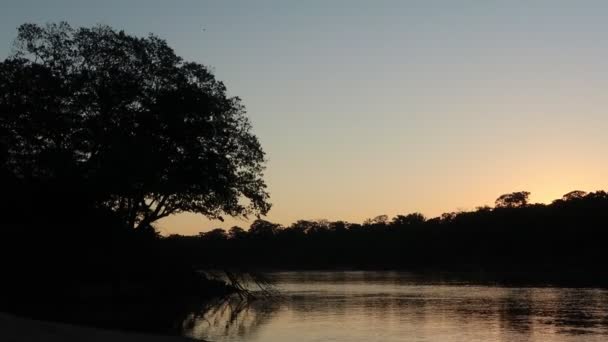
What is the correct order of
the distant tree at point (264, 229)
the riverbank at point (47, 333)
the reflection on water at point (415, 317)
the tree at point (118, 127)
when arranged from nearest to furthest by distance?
the riverbank at point (47, 333) < the reflection on water at point (415, 317) < the tree at point (118, 127) < the distant tree at point (264, 229)

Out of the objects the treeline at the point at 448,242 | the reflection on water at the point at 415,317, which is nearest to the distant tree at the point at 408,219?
the treeline at the point at 448,242

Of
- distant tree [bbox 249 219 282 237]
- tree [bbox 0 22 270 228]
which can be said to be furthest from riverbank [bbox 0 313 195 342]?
distant tree [bbox 249 219 282 237]

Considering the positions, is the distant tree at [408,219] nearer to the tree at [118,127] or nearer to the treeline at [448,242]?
the treeline at [448,242]

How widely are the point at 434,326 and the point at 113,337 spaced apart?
16629mm

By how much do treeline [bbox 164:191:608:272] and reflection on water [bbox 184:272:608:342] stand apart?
694 cm

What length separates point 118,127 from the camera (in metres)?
44.1

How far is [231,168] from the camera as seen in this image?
4653 cm

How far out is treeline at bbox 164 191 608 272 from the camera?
87.0 metres

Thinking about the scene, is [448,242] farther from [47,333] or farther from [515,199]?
[47,333]

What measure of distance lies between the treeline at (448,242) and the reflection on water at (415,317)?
6943 mm

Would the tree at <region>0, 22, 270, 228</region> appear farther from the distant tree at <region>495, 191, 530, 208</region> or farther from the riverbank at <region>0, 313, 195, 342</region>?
the distant tree at <region>495, 191, 530, 208</region>

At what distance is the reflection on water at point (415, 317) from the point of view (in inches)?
1111

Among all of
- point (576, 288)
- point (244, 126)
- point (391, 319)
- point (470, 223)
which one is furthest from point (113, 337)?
point (470, 223)

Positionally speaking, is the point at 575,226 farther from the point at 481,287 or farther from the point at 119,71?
the point at 119,71
